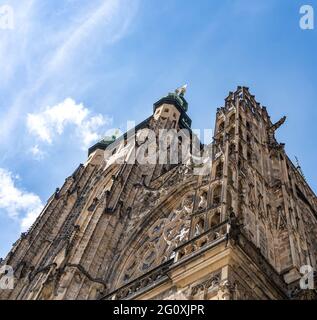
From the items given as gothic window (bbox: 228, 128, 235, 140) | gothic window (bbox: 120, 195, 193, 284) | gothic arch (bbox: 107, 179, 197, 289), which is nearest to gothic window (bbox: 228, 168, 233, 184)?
gothic window (bbox: 228, 128, 235, 140)

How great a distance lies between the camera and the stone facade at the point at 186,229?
9.33 meters

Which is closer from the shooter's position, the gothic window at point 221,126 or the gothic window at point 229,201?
the gothic window at point 229,201

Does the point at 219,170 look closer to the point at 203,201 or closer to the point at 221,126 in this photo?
the point at 203,201

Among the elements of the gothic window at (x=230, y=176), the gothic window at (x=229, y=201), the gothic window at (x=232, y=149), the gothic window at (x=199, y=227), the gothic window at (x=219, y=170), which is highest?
the gothic window at (x=232, y=149)

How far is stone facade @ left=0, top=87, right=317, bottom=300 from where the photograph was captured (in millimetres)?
9328

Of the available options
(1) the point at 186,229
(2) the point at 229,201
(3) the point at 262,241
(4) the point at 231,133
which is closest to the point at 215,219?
(2) the point at 229,201

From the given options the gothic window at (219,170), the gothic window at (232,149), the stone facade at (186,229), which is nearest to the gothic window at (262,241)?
the stone facade at (186,229)

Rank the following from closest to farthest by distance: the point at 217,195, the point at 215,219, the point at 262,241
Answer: the point at 215,219
the point at 262,241
the point at 217,195

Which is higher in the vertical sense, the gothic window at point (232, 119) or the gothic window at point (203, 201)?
the gothic window at point (232, 119)

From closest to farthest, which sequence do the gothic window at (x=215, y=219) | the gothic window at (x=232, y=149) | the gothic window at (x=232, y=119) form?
the gothic window at (x=215, y=219)
the gothic window at (x=232, y=149)
the gothic window at (x=232, y=119)

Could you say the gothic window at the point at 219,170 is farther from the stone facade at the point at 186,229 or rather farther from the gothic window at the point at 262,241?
the gothic window at the point at 262,241

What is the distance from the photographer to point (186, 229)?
15305mm
